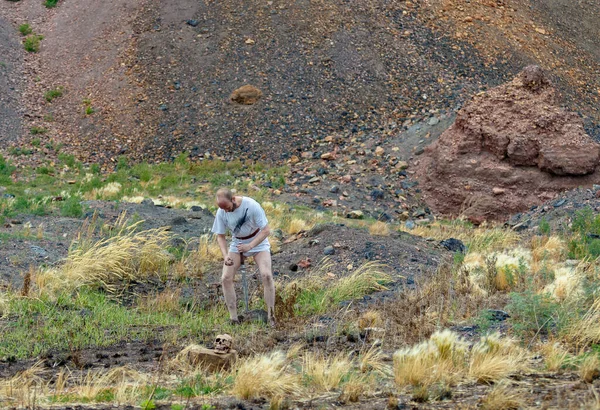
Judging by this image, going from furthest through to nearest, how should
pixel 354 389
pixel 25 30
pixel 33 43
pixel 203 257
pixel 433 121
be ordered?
pixel 25 30 < pixel 33 43 < pixel 433 121 < pixel 203 257 < pixel 354 389

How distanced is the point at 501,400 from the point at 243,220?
369cm

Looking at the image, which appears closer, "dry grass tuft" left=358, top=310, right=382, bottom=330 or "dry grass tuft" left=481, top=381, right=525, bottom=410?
"dry grass tuft" left=481, top=381, right=525, bottom=410

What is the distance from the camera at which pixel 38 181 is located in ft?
63.5

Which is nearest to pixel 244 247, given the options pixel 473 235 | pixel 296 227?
pixel 296 227

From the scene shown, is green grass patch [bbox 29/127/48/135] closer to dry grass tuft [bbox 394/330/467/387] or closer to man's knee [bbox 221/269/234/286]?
man's knee [bbox 221/269/234/286]

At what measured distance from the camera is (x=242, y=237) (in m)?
8.14

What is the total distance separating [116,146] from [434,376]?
1701cm

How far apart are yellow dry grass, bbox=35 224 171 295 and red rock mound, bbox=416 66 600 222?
8468mm

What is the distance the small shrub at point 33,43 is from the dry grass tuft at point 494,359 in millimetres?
22514

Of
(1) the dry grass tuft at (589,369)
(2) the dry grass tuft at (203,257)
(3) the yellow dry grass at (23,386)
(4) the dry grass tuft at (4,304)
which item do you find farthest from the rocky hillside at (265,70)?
(1) the dry grass tuft at (589,369)

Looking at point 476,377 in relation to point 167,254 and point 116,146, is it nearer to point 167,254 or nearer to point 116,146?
point 167,254

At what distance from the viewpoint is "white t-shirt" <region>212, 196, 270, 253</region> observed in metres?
8.02

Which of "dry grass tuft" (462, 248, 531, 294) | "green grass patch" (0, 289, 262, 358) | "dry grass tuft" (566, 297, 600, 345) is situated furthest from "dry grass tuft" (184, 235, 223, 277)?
"dry grass tuft" (566, 297, 600, 345)

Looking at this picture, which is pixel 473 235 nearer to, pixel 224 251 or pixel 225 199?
pixel 224 251
